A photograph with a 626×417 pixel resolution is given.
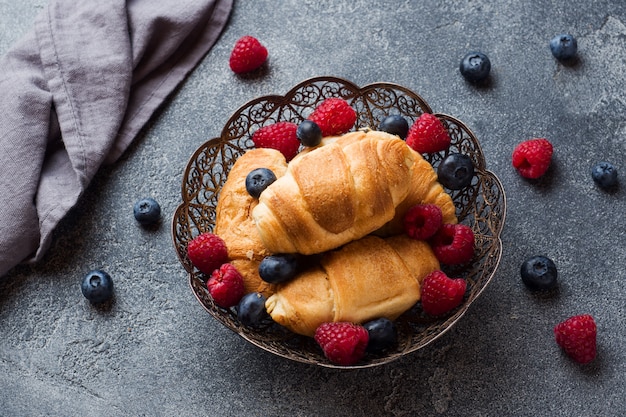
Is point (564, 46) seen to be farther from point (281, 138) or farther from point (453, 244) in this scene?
point (281, 138)

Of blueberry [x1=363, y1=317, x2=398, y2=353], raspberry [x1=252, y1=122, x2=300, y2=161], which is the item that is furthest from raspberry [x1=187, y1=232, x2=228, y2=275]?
blueberry [x1=363, y1=317, x2=398, y2=353]

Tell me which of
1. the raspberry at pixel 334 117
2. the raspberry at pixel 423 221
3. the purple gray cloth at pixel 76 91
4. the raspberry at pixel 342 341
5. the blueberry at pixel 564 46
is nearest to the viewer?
the raspberry at pixel 342 341

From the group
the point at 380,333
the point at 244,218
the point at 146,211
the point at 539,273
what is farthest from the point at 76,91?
the point at 539,273

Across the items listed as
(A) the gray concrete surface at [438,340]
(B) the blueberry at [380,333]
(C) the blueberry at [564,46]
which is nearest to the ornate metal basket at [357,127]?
(B) the blueberry at [380,333]

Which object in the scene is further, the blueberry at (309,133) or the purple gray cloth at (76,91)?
the purple gray cloth at (76,91)

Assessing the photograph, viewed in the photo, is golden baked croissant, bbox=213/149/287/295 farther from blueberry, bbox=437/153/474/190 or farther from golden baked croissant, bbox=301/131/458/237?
blueberry, bbox=437/153/474/190

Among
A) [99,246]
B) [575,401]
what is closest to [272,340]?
[99,246]

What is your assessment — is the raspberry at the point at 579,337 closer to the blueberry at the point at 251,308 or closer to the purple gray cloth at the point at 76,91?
the blueberry at the point at 251,308
